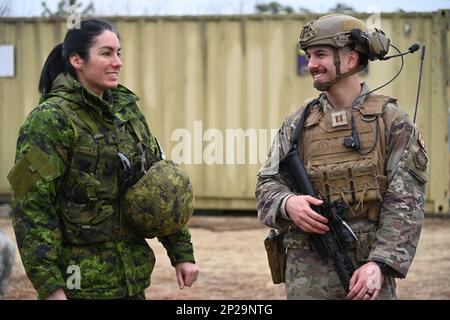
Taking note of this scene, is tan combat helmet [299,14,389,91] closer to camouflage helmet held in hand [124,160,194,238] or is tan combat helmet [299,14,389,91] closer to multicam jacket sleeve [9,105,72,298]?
camouflage helmet held in hand [124,160,194,238]

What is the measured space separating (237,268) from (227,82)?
331cm

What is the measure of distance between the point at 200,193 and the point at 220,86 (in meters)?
1.44

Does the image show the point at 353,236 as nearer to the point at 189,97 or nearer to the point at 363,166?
the point at 363,166

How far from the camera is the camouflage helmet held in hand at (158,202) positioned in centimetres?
300

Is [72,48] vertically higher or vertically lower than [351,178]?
higher

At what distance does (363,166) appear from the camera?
2990 millimetres

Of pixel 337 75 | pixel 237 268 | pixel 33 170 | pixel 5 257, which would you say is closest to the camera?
pixel 5 257

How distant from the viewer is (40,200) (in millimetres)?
2875

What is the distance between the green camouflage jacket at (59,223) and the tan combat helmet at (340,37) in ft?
2.63

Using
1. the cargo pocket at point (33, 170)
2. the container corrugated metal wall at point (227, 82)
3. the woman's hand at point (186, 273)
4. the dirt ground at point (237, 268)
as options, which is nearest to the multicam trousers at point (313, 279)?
the woman's hand at point (186, 273)

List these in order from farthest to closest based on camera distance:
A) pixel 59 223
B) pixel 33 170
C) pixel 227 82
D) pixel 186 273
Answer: pixel 227 82
pixel 186 273
pixel 59 223
pixel 33 170

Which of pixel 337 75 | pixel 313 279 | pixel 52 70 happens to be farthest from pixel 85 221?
pixel 337 75

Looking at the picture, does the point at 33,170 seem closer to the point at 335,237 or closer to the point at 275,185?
the point at 275,185
